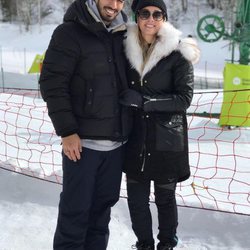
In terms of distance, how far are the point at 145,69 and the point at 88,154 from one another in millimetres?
539

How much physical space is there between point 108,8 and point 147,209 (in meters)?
1.15

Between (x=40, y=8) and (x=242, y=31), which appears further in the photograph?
(x=40, y=8)

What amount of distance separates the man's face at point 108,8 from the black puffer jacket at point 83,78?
7cm

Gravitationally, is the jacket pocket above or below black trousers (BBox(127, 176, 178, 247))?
above

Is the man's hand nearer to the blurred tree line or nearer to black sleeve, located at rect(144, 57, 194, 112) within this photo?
black sleeve, located at rect(144, 57, 194, 112)

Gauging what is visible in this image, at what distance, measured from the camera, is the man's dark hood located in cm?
201

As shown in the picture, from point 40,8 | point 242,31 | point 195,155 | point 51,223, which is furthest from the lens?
point 40,8

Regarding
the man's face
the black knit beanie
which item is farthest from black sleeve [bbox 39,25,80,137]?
the black knit beanie

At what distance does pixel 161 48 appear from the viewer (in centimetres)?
214

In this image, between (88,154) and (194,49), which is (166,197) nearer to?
(88,154)

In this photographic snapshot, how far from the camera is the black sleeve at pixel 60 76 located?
1982 millimetres

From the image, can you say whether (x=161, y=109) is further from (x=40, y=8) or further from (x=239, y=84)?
(x=40, y=8)

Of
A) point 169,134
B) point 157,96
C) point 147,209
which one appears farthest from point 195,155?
point 157,96

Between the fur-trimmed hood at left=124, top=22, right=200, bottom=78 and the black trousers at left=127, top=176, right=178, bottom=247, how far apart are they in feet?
2.15
